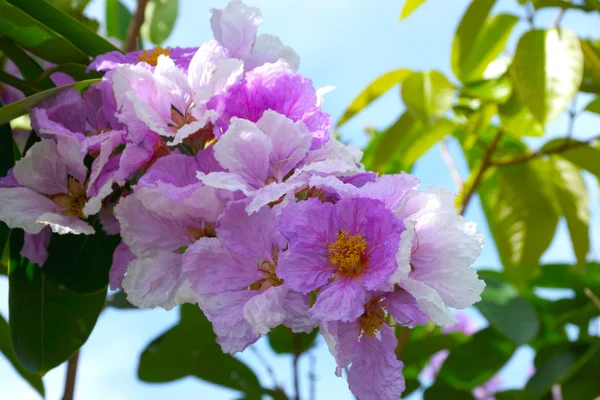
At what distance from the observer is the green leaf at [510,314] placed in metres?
1.37

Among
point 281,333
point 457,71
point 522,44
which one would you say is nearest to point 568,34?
point 522,44

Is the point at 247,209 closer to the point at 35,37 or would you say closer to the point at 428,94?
the point at 35,37

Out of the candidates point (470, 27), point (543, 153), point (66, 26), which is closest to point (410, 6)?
point (470, 27)

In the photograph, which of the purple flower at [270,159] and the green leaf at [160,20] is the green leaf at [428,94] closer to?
the green leaf at [160,20]

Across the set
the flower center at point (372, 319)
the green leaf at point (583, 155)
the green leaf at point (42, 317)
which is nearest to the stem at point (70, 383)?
the green leaf at point (42, 317)

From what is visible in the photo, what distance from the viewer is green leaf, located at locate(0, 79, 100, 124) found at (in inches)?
25.7

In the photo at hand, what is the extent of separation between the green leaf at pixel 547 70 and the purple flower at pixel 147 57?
773 mm

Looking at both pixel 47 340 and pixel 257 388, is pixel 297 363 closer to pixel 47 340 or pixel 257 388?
pixel 257 388

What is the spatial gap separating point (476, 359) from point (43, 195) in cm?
127

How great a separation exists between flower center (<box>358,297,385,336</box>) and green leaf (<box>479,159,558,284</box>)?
1152mm

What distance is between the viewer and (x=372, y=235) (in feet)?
1.90

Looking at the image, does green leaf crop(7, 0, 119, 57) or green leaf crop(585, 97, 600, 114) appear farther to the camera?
green leaf crop(585, 97, 600, 114)

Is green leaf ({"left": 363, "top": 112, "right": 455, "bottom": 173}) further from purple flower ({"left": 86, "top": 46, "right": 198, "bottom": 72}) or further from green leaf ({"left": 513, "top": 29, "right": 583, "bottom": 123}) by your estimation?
purple flower ({"left": 86, "top": 46, "right": 198, "bottom": 72})

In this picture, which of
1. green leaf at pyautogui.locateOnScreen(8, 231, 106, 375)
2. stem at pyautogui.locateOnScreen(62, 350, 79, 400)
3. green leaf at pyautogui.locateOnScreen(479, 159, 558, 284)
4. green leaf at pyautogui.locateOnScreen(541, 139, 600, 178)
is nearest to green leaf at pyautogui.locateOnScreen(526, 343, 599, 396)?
green leaf at pyautogui.locateOnScreen(479, 159, 558, 284)
